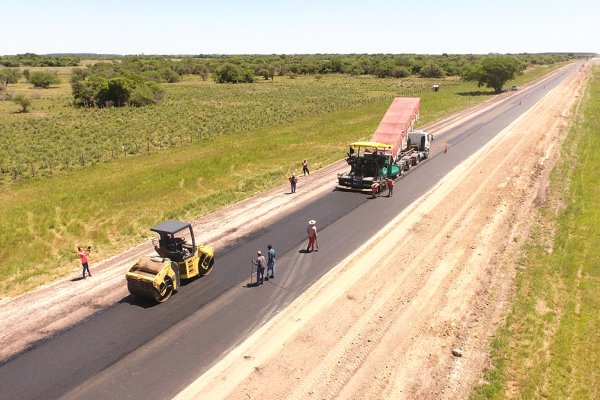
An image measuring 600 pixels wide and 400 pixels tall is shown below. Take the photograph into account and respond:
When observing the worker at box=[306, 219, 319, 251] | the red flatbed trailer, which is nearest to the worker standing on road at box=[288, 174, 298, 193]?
the red flatbed trailer

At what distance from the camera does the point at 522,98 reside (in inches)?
3027

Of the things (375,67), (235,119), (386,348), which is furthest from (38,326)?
(375,67)

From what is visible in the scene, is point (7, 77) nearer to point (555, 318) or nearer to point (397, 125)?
point (397, 125)

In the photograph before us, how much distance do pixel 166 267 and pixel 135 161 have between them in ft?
81.0

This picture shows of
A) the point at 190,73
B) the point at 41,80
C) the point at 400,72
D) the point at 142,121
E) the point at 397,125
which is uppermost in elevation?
the point at 190,73

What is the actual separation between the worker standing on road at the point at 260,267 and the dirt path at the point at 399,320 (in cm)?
200

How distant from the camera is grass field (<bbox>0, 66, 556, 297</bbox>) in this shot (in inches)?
867

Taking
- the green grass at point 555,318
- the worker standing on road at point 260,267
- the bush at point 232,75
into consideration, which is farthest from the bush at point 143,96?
the green grass at point 555,318

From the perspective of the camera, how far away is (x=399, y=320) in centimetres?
1417

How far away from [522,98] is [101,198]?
245ft

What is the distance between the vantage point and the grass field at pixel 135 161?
2203 cm

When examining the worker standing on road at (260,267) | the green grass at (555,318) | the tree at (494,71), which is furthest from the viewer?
the tree at (494,71)

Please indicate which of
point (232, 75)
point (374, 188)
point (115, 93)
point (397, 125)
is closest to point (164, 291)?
point (374, 188)

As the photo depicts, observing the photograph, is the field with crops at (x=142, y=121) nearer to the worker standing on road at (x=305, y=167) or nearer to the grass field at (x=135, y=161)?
the grass field at (x=135, y=161)
